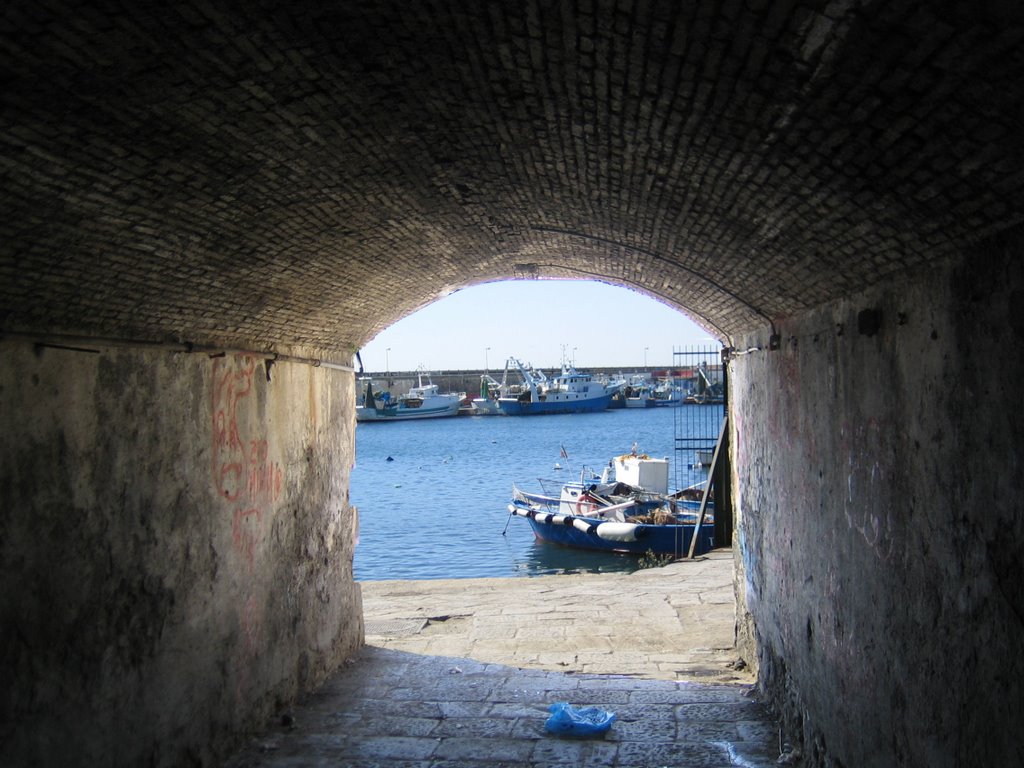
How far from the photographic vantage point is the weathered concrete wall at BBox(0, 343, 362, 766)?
523 centimetres

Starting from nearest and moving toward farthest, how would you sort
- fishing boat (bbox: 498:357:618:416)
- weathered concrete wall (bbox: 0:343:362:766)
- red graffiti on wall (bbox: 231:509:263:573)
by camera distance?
weathered concrete wall (bbox: 0:343:362:766) → red graffiti on wall (bbox: 231:509:263:573) → fishing boat (bbox: 498:357:618:416)

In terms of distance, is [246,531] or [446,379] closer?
[246,531]

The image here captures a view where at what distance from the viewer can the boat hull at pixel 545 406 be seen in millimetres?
91125

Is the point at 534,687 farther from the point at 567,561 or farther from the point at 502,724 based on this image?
the point at 567,561

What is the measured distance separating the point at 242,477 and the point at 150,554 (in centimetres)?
152

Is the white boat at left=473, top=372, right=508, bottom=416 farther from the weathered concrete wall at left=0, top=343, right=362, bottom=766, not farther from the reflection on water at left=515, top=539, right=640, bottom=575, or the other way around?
the weathered concrete wall at left=0, top=343, right=362, bottom=766

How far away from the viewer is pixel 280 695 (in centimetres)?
853

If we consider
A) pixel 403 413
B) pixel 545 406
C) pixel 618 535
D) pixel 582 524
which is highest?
pixel 545 406

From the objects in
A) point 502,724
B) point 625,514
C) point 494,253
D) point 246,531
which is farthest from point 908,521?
point 625,514

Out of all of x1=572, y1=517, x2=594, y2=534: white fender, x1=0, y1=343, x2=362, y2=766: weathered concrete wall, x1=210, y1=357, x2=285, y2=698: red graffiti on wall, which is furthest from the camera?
x1=572, y1=517, x2=594, y2=534: white fender

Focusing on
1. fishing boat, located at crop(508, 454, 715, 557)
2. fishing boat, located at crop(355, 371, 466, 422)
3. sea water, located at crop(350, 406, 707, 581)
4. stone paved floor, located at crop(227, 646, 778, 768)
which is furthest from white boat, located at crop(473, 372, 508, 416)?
stone paved floor, located at crop(227, 646, 778, 768)

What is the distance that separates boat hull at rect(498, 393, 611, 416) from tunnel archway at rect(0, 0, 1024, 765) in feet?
270

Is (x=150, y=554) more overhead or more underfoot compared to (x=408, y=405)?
more overhead

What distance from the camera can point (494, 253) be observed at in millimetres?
8953
